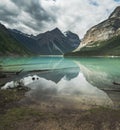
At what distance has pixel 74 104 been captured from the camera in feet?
119

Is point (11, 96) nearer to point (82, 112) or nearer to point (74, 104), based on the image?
point (74, 104)

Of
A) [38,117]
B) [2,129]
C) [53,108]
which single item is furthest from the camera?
[53,108]

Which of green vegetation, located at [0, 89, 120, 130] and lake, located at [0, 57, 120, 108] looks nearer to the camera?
green vegetation, located at [0, 89, 120, 130]

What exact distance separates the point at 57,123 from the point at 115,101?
55.2ft

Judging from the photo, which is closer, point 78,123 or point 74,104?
point 78,123

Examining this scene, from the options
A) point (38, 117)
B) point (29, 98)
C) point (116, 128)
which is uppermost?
point (29, 98)

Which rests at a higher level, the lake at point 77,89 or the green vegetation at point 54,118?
the lake at point 77,89

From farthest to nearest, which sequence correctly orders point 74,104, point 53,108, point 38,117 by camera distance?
1. point 74,104
2. point 53,108
3. point 38,117

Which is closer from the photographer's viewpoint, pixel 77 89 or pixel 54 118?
pixel 54 118

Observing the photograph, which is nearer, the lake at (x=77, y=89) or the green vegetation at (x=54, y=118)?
the green vegetation at (x=54, y=118)

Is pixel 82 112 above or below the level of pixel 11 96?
below

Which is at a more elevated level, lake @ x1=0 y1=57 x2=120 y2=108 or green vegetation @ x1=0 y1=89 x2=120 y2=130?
lake @ x1=0 y1=57 x2=120 y2=108

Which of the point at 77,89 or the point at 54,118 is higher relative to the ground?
the point at 77,89

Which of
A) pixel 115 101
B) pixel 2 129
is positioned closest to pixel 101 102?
pixel 115 101
